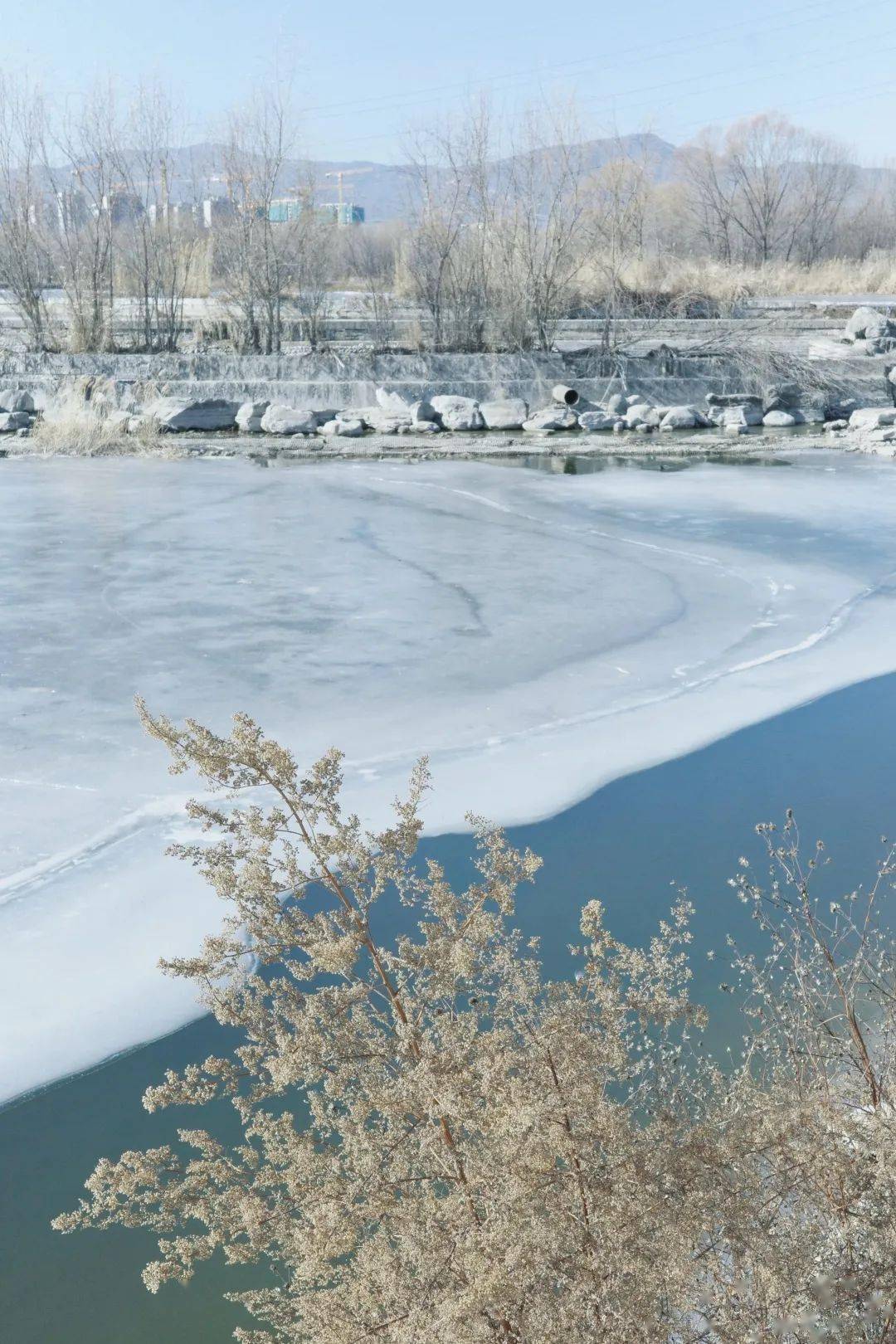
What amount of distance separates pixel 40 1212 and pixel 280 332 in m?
20.3

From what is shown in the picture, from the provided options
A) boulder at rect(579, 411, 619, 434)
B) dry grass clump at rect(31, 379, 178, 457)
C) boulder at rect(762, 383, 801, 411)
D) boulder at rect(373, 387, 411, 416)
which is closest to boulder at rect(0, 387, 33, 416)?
dry grass clump at rect(31, 379, 178, 457)

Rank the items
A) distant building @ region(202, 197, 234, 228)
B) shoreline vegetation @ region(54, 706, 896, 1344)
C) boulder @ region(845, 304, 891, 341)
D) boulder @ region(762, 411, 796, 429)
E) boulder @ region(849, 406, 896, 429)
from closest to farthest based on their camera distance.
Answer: shoreline vegetation @ region(54, 706, 896, 1344)
boulder @ region(849, 406, 896, 429)
boulder @ region(762, 411, 796, 429)
distant building @ region(202, 197, 234, 228)
boulder @ region(845, 304, 891, 341)

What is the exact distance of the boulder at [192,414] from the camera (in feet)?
63.3

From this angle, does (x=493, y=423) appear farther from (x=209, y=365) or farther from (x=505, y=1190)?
(x=505, y=1190)

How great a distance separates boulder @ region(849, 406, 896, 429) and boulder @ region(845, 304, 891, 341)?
3846 mm

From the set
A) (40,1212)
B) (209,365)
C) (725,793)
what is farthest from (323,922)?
(209,365)

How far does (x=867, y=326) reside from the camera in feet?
75.9

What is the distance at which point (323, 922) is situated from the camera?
2.12m

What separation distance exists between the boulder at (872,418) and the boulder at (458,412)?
5730 mm

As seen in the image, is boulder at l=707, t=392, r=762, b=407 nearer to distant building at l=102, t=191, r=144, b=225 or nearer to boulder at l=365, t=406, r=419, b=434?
boulder at l=365, t=406, r=419, b=434

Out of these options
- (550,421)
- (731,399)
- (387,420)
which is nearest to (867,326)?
(731,399)

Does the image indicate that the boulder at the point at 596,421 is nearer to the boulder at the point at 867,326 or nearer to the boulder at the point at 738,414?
the boulder at the point at 738,414

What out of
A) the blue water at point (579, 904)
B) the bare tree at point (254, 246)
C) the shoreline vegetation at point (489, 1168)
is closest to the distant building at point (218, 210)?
the bare tree at point (254, 246)

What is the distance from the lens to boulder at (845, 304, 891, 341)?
23.0 m
